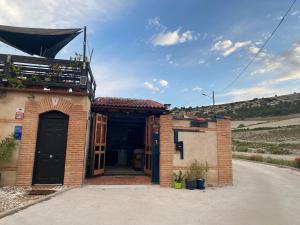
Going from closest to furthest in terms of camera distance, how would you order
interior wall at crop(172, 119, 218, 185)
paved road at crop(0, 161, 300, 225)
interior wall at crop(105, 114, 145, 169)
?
1. paved road at crop(0, 161, 300, 225)
2. interior wall at crop(172, 119, 218, 185)
3. interior wall at crop(105, 114, 145, 169)

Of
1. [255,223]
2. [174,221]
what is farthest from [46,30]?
[255,223]

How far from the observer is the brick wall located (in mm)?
8531

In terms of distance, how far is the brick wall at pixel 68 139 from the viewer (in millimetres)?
8531

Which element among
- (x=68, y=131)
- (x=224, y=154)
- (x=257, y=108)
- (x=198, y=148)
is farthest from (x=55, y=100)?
(x=257, y=108)

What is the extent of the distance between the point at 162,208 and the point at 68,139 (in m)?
4.45

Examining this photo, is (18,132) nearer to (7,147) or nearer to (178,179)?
(7,147)

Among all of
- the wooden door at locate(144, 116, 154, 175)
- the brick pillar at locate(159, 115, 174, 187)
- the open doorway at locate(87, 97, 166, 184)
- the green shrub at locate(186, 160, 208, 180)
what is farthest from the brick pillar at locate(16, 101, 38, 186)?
the green shrub at locate(186, 160, 208, 180)

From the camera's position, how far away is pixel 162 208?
6.43 meters

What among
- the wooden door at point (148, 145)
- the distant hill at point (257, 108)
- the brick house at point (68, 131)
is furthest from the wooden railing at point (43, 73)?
the distant hill at point (257, 108)

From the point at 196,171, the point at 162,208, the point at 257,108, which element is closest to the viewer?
the point at 162,208

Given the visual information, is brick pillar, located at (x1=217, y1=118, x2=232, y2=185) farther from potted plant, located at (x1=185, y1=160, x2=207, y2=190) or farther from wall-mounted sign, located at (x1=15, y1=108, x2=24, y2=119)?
wall-mounted sign, located at (x1=15, y1=108, x2=24, y2=119)

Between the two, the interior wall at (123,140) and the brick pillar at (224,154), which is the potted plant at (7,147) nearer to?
the interior wall at (123,140)

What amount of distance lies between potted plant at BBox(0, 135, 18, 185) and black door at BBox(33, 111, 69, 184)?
0.79 m

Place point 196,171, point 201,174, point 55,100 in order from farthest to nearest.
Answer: point 201,174 → point 196,171 → point 55,100
